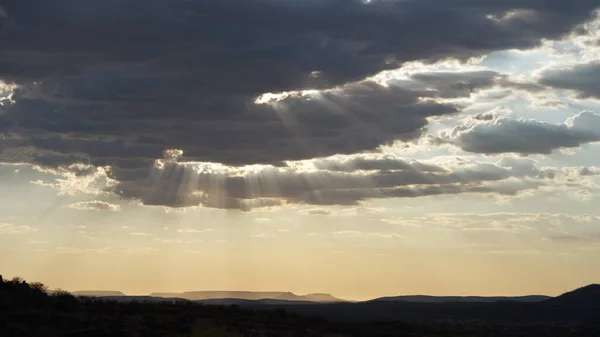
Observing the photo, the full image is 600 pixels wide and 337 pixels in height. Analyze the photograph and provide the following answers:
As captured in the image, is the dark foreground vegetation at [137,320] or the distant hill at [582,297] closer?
the dark foreground vegetation at [137,320]

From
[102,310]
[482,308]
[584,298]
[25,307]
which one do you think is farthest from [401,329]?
[584,298]

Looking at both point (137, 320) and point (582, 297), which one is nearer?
point (137, 320)

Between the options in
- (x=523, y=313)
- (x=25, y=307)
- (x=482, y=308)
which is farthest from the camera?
(x=482, y=308)

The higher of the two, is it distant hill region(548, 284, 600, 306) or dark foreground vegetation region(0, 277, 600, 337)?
distant hill region(548, 284, 600, 306)

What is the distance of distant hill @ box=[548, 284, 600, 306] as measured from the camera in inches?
7156

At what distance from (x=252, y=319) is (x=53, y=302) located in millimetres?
15096

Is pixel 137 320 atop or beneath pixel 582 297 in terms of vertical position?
beneath

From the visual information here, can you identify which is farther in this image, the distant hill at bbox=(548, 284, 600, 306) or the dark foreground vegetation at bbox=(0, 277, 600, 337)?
the distant hill at bbox=(548, 284, 600, 306)

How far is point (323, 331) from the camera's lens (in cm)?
7062

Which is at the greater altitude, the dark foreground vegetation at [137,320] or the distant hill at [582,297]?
the distant hill at [582,297]

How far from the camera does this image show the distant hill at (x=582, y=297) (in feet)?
596

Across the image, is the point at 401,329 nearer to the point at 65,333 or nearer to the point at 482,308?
the point at 65,333

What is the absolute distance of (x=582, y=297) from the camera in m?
188

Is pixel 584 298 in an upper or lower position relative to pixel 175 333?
upper
